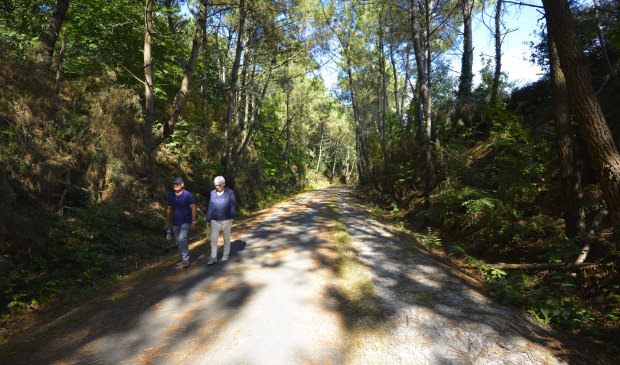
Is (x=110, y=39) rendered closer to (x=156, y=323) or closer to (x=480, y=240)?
(x=156, y=323)

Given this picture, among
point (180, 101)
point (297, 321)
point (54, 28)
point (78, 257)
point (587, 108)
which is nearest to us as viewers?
point (297, 321)

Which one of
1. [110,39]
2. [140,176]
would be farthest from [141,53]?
[140,176]

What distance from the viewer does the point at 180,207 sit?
5.34 meters

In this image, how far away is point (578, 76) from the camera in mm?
4098

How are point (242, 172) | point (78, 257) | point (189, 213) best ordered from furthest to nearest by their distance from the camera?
point (242, 172)
point (189, 213)
point (78, 257)

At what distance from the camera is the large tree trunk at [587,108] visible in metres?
3.81

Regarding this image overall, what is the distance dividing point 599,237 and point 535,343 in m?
3.32

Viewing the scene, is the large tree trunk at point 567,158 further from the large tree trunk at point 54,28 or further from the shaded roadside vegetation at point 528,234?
the large tree trunk at point 54,28

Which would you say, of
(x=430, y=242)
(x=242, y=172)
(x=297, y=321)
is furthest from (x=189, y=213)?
→ (x=242, y=172)

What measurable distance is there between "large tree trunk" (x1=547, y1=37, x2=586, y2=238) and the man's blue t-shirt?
7.62 m

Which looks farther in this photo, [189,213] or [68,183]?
[68,183]

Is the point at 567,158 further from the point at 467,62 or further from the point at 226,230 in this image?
the point at 467,62

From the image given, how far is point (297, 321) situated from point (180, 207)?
11.5 feet

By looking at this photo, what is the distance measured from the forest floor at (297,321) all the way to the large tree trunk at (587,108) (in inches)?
94.5
